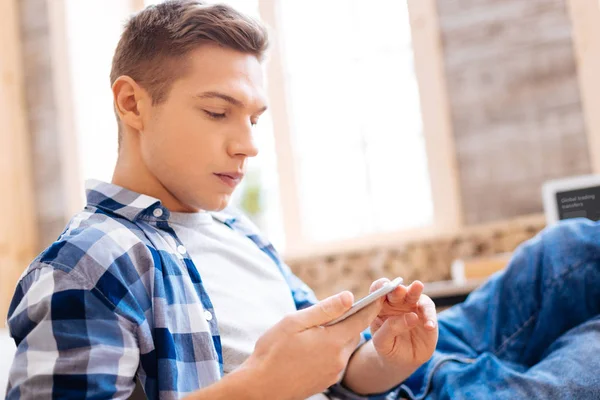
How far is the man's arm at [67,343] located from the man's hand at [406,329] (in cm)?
39

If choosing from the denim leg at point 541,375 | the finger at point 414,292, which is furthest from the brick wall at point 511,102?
the finger at point 414,292

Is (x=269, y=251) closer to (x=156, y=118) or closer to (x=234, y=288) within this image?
(x=234, y=288)

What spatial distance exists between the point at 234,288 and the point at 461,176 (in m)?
2.17

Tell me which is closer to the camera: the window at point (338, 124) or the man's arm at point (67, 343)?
the man's arm at point (67, 343)

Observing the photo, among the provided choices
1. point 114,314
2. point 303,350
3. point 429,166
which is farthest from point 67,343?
point 429,166

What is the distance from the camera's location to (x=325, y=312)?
0.82 meters

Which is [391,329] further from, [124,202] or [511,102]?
[511,102]

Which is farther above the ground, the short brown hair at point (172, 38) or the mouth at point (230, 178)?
the short brown hair at point (172, 38)

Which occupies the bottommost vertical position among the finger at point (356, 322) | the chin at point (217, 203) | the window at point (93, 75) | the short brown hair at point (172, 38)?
the finger at point (356, 322)

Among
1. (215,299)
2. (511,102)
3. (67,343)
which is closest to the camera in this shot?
(67,343)

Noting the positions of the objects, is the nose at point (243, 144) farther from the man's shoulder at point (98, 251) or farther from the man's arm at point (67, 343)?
the man's arm at point (67, 343)

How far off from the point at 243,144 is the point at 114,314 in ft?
1.26

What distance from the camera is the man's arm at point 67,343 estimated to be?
0.78m

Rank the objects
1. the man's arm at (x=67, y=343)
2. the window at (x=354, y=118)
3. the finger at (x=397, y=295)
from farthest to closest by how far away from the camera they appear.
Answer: the window at (x=354, y=118) < the finger at (x=397, y=295) < the man's arm at (x=67, y=343)
